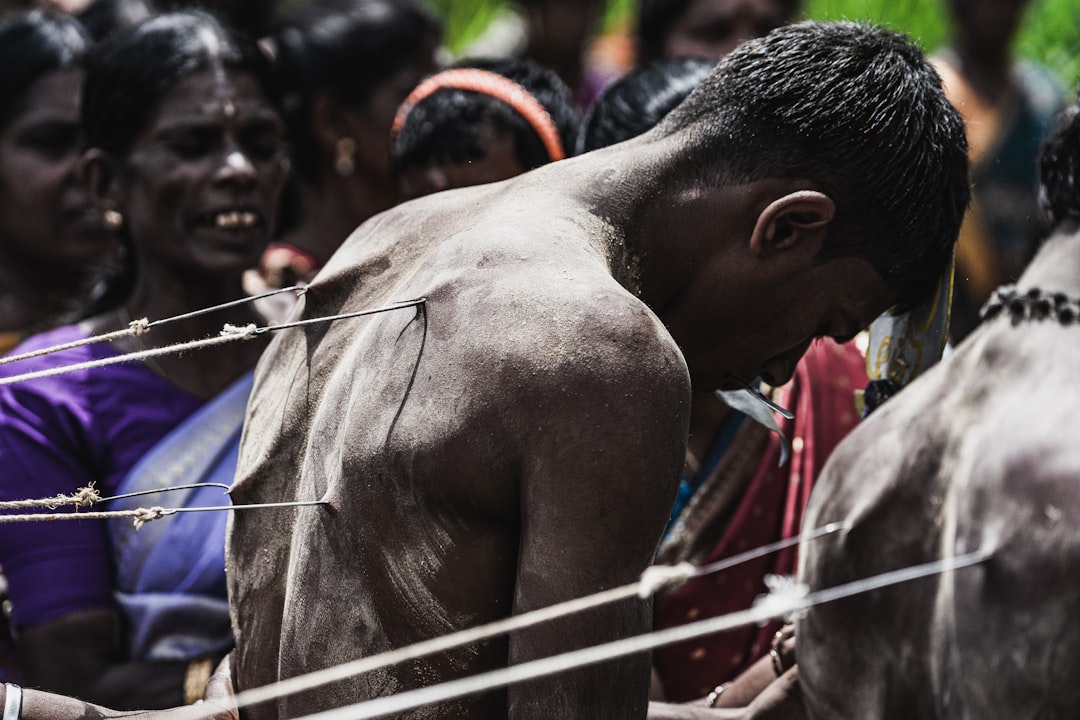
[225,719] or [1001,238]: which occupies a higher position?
[1001,238]

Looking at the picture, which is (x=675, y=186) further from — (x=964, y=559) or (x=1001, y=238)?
(x=1001, y=238)

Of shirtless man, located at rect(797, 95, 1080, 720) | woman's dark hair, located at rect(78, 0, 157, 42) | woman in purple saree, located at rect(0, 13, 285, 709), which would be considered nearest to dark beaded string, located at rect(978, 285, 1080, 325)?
shirtless man, located at rect(797, 95, 1080, 720)

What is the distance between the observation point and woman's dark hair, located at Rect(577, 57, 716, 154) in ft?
11.3

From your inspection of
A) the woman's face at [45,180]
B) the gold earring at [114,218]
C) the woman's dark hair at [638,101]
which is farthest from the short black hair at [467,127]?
the woman's face at [45,180]

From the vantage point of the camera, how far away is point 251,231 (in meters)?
3.51

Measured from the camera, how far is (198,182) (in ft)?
11.3

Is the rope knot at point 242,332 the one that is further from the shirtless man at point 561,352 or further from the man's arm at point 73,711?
the man's arm at point 73,711

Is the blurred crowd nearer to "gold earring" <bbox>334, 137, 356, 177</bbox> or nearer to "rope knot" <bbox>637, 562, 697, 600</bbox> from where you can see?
"gold earring" <bbox>334, 137, 356, 177</bbox>

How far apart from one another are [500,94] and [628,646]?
2.37 meters

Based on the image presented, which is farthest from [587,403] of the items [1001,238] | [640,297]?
[1001,238]

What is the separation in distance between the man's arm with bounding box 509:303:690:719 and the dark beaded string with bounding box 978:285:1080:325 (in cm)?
39

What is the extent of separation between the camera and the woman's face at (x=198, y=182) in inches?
136

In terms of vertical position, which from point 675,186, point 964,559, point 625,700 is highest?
point 675,186

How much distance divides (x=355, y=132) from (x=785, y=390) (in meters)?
2.03
